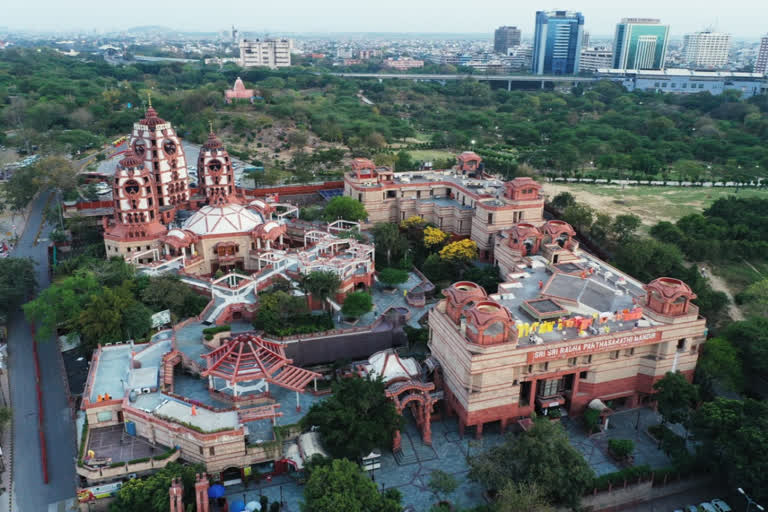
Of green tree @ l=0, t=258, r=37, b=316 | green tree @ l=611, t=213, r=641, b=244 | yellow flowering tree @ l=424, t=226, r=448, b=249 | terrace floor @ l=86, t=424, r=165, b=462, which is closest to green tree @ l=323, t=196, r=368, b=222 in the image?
yellow flowering tree @ l=424, t=226, r=448, b=249

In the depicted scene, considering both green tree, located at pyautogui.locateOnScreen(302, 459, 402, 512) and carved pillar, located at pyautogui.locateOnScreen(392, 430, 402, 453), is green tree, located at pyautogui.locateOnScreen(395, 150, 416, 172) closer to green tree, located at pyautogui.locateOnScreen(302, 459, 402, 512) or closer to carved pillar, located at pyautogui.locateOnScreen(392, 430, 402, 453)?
carved pillar, located at pyautogui.locateOnScreen(392, 430, 402, 453)

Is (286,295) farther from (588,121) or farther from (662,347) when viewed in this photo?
(588,121)

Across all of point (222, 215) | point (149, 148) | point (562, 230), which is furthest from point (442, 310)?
point (149, 148)

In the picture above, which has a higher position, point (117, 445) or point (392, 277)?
point (392, 277)

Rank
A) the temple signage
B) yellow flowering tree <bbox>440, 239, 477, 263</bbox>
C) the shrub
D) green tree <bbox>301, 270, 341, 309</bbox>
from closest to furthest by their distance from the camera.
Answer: the shrub < the temple signage < green tree <bbox>301, 270, 341, 309</bbox> < yellow flowering tree <bbox>440, 239, 477, 263</bbox>

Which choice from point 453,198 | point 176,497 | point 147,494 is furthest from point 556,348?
point 453,198

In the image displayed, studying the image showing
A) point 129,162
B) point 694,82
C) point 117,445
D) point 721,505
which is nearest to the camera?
point 721,505

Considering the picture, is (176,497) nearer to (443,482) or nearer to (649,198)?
(443,482)
